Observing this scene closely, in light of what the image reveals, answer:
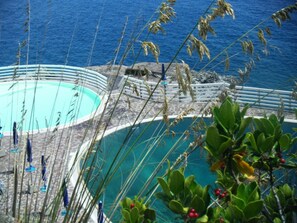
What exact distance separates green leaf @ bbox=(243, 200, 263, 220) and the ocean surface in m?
12.2

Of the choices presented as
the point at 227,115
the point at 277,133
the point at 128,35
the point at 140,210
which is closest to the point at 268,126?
the point at 277,133

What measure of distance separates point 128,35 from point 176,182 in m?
16.9

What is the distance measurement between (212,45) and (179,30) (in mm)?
1983

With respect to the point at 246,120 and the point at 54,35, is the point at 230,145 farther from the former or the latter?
the point at 54,35

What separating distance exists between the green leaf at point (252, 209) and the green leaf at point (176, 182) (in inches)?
9.7

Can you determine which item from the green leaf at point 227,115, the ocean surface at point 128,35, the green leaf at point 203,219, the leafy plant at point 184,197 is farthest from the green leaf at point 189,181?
the ocean surface at point 128,35

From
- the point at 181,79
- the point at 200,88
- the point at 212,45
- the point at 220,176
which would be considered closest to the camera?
the point at 220,176

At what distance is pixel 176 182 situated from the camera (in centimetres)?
171

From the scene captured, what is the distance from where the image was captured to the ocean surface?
1549 cm

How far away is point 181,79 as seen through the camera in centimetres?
217

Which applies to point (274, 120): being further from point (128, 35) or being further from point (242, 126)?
point (128, 35)

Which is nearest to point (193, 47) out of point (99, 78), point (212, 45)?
point (99, 78)

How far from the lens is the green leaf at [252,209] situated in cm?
154

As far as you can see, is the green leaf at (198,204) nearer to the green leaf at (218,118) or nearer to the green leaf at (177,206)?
the green leaf at (177,206)
